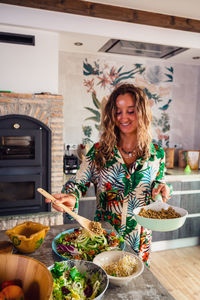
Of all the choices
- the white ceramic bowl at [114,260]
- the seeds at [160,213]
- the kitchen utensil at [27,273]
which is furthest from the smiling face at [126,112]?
the kitchen utensil at [27,273]

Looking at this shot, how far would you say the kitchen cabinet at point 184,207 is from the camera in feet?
9.51

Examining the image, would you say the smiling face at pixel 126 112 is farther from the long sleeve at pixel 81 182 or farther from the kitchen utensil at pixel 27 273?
the kitchen utensil at pixel 27 273

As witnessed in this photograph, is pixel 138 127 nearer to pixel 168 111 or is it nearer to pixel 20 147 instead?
pixel 20 147

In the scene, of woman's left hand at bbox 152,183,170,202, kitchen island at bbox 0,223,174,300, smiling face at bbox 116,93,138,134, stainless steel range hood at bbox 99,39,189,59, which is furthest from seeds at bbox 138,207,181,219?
stainless steel range hood at bbox 99,39,189,59

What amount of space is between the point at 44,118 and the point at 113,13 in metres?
1.24

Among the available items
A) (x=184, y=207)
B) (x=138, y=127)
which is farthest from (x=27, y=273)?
(x=184, y=207)

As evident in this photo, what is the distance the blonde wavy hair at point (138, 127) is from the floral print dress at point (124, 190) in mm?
40

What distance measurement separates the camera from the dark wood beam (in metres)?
2.28

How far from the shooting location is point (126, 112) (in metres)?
1.39

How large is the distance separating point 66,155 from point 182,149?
69.1 inches

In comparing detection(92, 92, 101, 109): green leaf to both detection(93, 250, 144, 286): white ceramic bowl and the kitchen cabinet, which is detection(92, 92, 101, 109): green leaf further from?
detection(93, 250, 144, 286): white ceramic bowl

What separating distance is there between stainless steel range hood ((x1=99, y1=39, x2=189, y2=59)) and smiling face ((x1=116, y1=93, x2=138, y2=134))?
1529 millimetres

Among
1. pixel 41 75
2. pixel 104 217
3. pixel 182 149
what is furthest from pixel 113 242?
pixel 182 149

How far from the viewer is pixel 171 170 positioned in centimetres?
320
